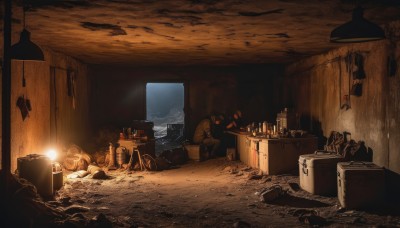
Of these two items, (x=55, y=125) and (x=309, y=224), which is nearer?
(x=309, y=224)

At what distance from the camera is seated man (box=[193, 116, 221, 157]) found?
14820mm

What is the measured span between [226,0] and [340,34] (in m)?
1.87

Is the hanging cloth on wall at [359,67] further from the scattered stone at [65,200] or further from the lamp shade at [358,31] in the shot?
the scattered stone at [65,200]

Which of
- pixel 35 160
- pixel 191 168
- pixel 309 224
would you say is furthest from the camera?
pixel 191 168

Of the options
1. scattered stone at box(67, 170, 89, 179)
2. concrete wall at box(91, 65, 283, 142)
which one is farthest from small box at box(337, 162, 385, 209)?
concrete wall at box(91, 65, 283, 142)

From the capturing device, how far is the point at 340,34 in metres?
4.65

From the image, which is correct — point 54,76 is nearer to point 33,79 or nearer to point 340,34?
point 33,79

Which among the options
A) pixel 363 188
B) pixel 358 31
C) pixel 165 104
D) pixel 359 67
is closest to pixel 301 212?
pixel 363 188

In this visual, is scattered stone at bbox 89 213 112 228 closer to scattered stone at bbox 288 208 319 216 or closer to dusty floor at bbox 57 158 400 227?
dusty floor at bbox 57 158 400 227

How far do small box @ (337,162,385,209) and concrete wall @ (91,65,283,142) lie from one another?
912cm

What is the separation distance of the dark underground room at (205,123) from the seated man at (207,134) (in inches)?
1.7

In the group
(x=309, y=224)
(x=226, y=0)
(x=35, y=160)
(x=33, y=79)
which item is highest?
(x=226, y=0)

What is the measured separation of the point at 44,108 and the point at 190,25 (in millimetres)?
4811

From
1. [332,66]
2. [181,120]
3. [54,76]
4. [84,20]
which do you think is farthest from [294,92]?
[181,120]
